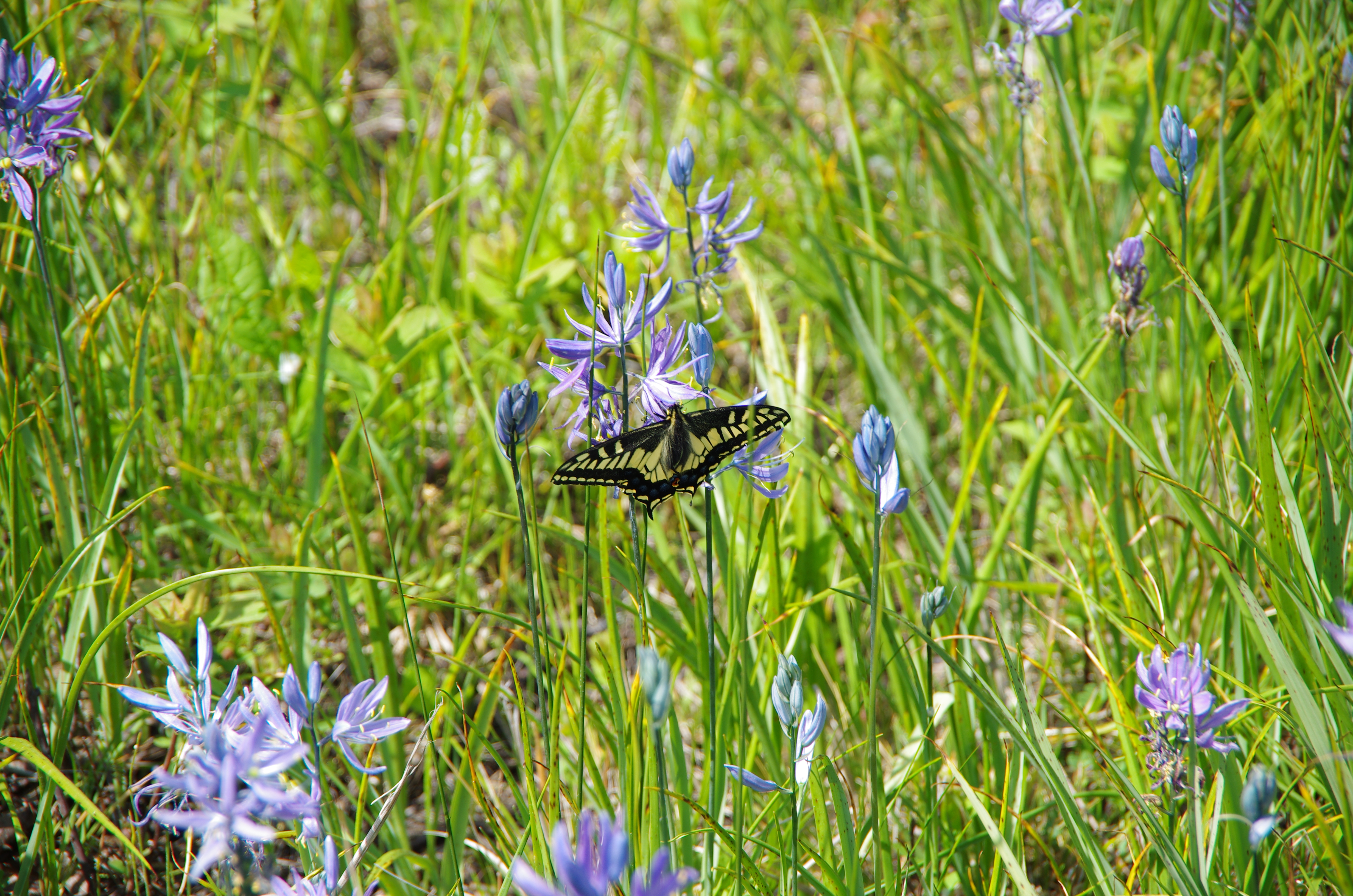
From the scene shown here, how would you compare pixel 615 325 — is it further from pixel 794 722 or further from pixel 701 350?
pixel 794 722

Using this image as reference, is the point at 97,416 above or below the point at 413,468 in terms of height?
above

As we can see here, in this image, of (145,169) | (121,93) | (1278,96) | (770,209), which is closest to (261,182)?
(121,93)

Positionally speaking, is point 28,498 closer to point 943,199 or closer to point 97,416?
point 97,416

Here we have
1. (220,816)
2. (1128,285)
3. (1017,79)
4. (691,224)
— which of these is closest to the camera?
(220,816)

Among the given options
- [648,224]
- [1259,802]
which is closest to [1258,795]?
[1259,802]

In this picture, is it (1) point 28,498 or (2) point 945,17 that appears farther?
(2) point 945,17

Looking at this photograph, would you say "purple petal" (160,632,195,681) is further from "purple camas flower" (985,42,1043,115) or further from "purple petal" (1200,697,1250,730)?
"purple camas flower" (985,42,1043,115)

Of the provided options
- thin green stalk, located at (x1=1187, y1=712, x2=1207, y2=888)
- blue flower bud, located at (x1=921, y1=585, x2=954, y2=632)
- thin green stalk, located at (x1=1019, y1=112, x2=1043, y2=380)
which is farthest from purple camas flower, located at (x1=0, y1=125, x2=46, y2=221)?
thin green stalk, located at (x1=1019, y1=112, x2=1043, y2=380)
